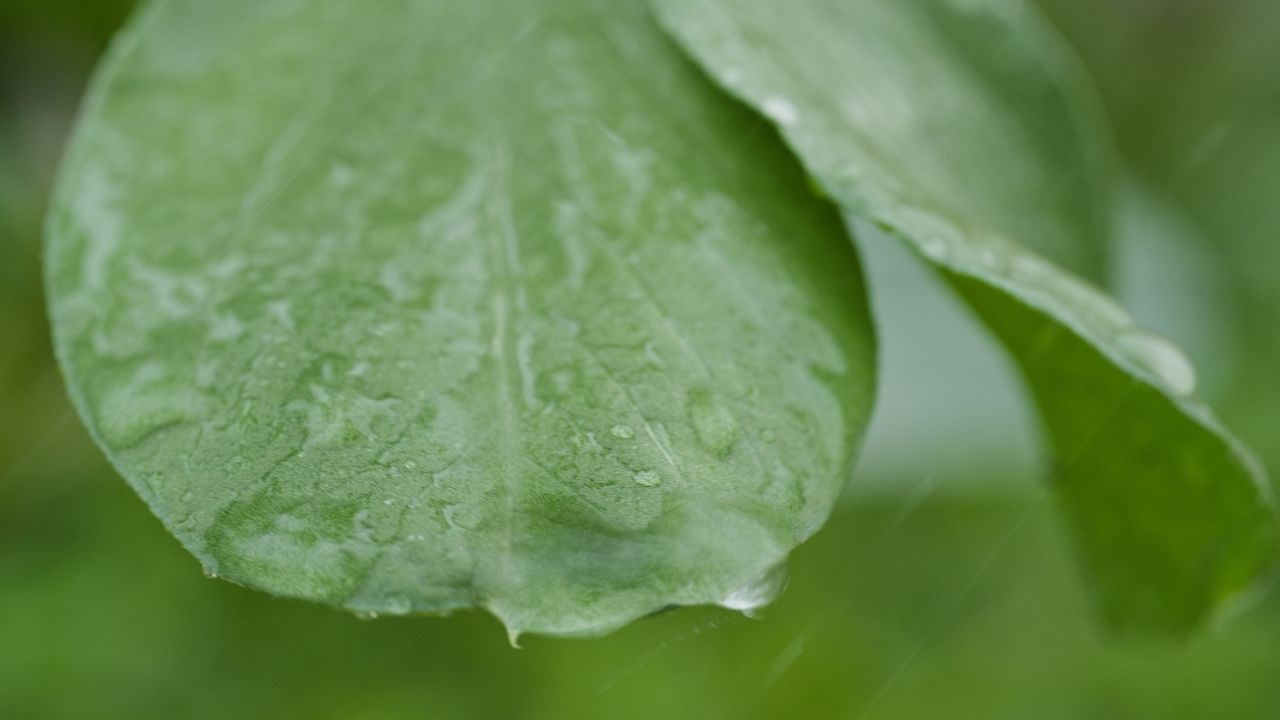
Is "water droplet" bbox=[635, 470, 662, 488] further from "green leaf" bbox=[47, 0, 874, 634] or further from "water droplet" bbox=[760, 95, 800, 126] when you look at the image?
"water droplet" bbox=[760, 95, 800, 126]

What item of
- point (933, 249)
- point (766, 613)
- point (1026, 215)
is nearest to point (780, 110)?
point (933, 249)

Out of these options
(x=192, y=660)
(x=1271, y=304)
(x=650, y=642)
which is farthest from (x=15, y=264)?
(x=1271, y=304)

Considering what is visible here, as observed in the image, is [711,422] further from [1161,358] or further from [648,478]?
[1161,358]

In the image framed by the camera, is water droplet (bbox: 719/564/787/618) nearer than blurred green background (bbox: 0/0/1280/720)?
Yes

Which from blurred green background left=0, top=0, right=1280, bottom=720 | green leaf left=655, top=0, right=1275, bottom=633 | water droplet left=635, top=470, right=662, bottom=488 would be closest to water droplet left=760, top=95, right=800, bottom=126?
green leaf left=655, top=0, right=1275, bottom=633

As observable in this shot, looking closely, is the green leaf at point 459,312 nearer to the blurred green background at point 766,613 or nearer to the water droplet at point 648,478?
the water droplet at point 648,478

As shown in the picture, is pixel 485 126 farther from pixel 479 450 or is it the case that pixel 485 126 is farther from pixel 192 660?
pixel 192 660

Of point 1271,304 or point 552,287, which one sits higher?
point 552,287
